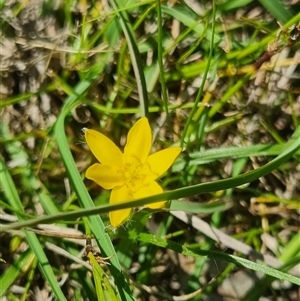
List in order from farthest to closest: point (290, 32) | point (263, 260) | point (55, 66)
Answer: point (55, 66) → point (263, 260) → point (290, 32)

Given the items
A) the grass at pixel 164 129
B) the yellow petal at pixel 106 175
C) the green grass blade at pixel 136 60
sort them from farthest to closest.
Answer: the grass at pixel 164 129 < the green grass blade at pixel 136 60 < the yellow petal at pixel 106 175

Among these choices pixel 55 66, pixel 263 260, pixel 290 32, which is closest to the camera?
pixel 290 32

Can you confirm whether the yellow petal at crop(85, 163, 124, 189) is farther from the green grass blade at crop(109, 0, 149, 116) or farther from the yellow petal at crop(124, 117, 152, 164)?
the green grass blade at crop(109, 0, 149, 116)

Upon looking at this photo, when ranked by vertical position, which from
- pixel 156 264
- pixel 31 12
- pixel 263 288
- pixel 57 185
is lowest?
pixel 263 288

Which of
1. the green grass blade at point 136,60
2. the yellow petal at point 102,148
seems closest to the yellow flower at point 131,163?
the yellow petal at point 102,148

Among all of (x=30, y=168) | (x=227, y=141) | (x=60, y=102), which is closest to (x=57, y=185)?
(x=30, y=168)

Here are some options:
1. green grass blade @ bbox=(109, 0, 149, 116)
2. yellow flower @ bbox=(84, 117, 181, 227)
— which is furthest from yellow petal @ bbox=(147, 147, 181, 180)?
green grass blade @ bbox=(109, 0, 149, 116)

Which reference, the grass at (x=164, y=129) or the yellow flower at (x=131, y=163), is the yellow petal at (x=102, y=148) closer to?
the yellow flower at (x=131, y=163)

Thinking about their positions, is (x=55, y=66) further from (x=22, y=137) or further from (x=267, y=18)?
(x=267, y=18)

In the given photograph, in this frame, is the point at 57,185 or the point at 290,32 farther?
the point at 57,185
